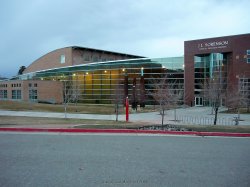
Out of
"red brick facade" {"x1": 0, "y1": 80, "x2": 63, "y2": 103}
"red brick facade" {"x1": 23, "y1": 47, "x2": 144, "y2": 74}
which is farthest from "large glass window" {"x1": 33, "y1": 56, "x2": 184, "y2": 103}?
"red brick facade" {"x1": 23, "y1": 47, "x2": 144, "y2": 74}

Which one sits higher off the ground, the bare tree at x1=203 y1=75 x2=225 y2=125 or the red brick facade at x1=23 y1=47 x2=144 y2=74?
the red brick facade at x1=23 y1=47 x2=144 y2=74

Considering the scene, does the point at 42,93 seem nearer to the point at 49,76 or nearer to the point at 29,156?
the point at 49,76

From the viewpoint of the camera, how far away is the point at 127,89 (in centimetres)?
5600

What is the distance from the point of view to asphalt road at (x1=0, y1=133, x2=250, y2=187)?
574 cm

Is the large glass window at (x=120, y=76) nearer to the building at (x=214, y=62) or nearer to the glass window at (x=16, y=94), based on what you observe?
the building at (x=214, y=62)

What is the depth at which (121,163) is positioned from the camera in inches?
281

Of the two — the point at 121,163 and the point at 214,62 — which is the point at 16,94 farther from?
the point at 121,163

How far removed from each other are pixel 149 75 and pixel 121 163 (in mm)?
50071

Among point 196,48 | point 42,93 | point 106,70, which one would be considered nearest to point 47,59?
point 42,93

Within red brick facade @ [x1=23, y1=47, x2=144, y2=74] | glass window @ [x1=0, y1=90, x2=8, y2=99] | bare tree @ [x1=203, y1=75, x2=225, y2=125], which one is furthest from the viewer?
red brick facade @ [x1=23, y1=47, x2=144, y2=74]

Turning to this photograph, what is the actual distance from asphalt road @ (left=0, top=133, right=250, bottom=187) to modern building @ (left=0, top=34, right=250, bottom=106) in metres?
36.8

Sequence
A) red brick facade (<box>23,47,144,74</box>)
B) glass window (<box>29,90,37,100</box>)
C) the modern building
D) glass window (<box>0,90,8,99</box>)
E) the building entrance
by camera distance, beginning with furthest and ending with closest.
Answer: red brick facade (<box>23,47,144,74</box>), glass window (<box>0,90,8,99</box>), glass window (<box>29,90,37,100</box>), the building entrance, the modern building

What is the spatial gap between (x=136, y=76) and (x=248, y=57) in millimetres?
22352

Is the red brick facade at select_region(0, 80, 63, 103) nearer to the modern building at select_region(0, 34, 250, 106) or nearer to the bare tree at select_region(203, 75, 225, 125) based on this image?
the modern building at select_region(0, 34, 250, 106)
